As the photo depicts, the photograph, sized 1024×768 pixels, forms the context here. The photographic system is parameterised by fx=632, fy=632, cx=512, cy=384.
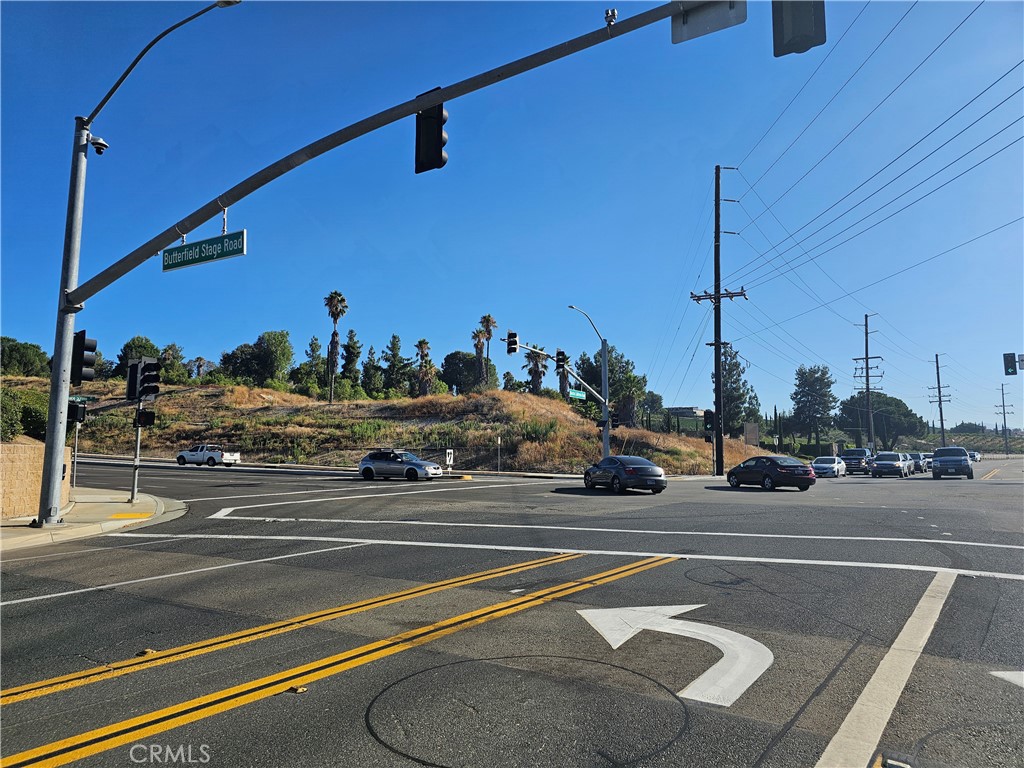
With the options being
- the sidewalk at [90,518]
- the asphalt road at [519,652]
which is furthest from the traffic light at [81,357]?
the asphalt road at [519,652]

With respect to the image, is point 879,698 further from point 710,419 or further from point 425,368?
point 425,368

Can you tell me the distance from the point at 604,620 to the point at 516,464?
38.0 metres

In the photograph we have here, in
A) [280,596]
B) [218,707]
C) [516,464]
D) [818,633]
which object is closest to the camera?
[218,707]

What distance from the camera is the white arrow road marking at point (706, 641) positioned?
444cm

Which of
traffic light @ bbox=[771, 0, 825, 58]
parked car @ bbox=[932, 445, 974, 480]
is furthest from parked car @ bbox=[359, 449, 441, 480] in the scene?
parked car @ bbox=[932, 445, 974, 480]

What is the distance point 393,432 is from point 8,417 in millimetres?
36563

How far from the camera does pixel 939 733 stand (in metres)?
3.83

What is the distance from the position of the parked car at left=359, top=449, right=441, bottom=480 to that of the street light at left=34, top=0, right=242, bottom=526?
18338 mm

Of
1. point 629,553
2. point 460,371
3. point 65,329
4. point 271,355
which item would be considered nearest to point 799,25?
point 629,553

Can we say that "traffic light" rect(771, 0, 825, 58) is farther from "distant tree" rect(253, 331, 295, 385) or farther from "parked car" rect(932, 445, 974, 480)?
"distant tree" rect(253, 331, 295, 385)

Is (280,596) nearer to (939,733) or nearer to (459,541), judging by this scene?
(459,541)

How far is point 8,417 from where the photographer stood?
56.5 ft

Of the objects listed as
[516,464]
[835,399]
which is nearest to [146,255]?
[516,464]

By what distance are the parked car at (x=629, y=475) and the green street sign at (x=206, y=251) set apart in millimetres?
15931
